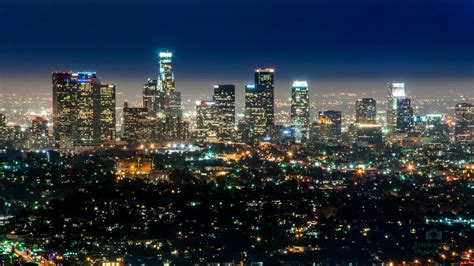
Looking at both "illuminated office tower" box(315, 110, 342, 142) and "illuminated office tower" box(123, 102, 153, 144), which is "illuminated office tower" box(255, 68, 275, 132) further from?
"illuminated office tower" box(123, 102, 153, 144)

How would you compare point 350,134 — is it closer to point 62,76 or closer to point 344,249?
point 62,76

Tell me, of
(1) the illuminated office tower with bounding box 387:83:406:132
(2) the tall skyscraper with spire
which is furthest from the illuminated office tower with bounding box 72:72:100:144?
(1) the illuminated office tower with bounding box 387:83:406:132

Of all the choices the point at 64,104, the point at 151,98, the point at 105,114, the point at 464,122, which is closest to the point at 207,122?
the point at 151,98

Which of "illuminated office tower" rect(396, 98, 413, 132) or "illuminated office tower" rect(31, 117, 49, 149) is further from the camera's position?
"illuminated office tower" rect(396, 98, 413, 132)

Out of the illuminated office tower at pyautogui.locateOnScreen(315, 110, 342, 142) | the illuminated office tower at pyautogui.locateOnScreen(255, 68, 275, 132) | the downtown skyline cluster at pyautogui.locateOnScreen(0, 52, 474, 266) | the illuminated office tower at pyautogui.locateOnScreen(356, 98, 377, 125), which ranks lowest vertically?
the downtown skyline cluster at pyautogui.locateOnScreen(0, 52, 474, 266)

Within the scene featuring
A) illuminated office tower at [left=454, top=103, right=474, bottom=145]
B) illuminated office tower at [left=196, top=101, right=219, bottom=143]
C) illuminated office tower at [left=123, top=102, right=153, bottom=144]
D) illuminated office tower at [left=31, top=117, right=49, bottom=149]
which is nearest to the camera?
illuminated office tower at [left=31, top=117, right=49, bottom=149]

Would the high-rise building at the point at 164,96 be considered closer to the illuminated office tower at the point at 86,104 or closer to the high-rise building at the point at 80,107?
the high-rise building at the point at 80,107
